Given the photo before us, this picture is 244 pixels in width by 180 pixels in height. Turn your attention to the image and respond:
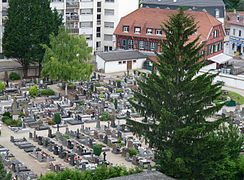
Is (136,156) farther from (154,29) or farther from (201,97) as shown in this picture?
(154,29)

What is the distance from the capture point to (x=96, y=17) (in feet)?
262

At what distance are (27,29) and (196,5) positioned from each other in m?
25.0

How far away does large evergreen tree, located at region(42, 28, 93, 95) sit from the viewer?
59406 mm

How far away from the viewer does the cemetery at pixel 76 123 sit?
43062 millimetres

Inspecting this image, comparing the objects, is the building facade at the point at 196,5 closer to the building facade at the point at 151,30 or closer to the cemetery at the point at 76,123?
the building facade at the point at 151,30

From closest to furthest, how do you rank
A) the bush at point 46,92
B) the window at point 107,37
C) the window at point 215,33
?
the bush at point 46,92, the window at point 215,33, the window at point 107,37

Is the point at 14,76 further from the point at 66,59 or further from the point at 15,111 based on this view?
the point at 15,111

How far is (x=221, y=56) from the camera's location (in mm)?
75750

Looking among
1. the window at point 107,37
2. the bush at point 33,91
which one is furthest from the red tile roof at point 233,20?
the bush at point 33,91

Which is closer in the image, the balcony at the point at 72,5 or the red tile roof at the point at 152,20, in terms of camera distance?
the red tile roof at the point at 152,20

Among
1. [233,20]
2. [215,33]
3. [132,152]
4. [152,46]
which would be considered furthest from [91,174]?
[233,20]

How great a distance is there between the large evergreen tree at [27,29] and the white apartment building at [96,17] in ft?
36.9

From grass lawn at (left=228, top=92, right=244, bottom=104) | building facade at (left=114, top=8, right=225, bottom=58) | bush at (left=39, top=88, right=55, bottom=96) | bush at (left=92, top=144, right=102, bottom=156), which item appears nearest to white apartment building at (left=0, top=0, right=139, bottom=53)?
building facade at (left=114, top=8, right=225, bottom=58)

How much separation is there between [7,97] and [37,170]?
1842 centimetres
